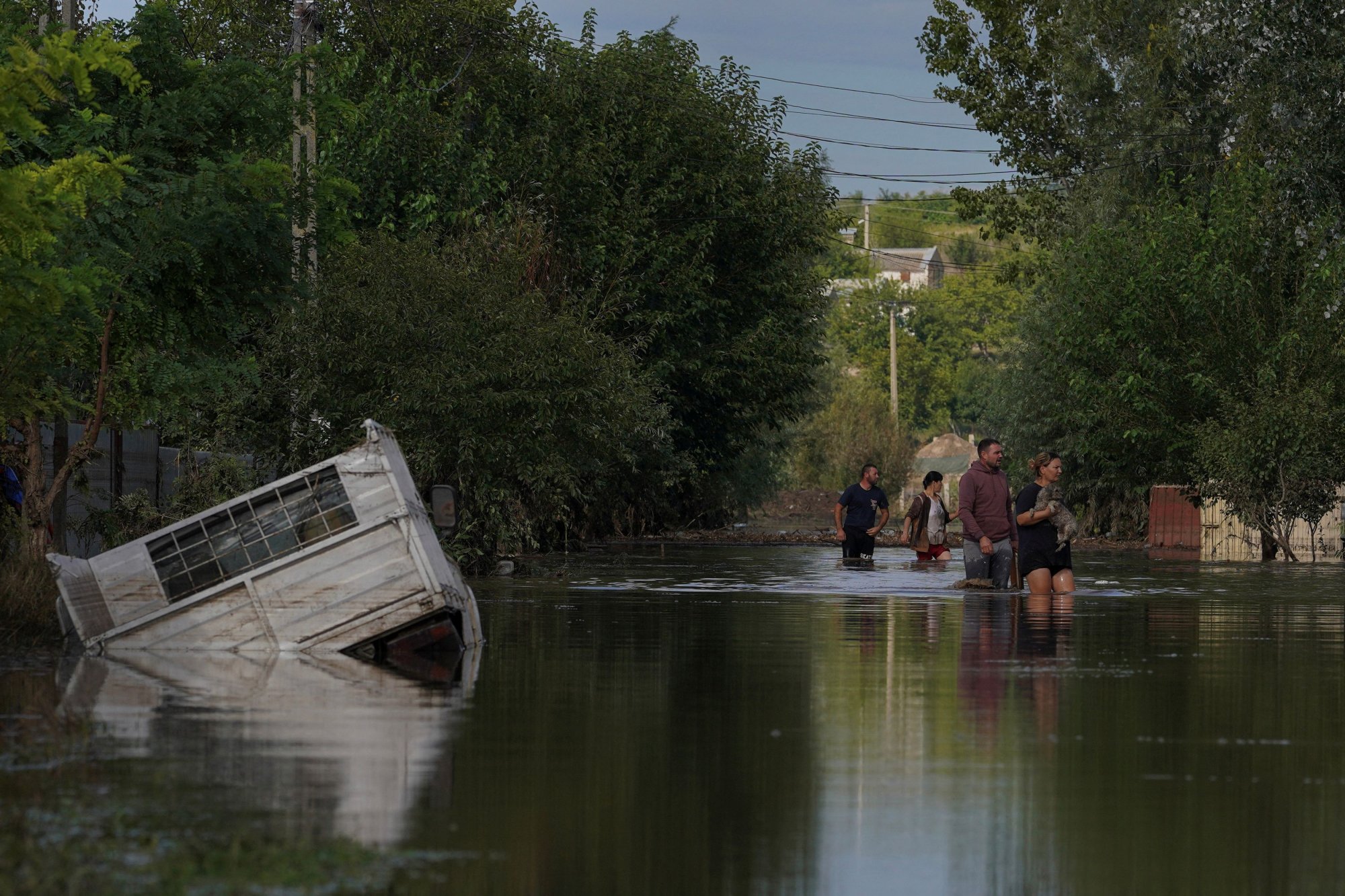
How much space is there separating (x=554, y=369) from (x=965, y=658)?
1469 cm

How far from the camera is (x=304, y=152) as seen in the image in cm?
2811

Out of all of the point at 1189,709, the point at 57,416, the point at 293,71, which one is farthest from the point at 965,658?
the point at 293,71

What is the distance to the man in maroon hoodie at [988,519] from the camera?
78.9 ft

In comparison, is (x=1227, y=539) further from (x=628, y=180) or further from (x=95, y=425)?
(x=95, y=425)

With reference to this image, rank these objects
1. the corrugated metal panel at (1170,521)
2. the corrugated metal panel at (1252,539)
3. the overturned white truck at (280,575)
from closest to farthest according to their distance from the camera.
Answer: the overturned white truck at (280,575)
the corrugated metal panel at (1252,539)
the corrugated metal panel at (1170,521)

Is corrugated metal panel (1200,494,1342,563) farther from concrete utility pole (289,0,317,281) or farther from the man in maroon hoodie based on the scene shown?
concrete utility pole (289,0,317,281)

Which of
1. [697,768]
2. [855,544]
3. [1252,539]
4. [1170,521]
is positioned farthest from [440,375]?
[1170,521]

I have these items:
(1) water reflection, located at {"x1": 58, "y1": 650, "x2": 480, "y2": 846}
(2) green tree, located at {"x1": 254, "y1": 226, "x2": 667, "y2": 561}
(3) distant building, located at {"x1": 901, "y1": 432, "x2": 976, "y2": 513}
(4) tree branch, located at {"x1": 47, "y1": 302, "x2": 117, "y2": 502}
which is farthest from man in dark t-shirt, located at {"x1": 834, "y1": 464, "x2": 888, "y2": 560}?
(3) distant building, located at {"x1": 901, "y1": 432, "x2": 976, "y2": 513}

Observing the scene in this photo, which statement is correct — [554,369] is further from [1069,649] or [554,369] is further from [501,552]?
[1069,649]

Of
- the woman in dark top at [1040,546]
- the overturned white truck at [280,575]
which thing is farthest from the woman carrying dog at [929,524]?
the overturned white truck at [280,575]

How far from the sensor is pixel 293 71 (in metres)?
24.7

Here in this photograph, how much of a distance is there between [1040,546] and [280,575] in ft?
35.6

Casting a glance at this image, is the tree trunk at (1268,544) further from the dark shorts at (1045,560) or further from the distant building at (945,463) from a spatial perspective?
the distant building at (945,463)

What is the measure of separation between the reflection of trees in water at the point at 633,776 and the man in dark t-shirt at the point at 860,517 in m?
17.7
